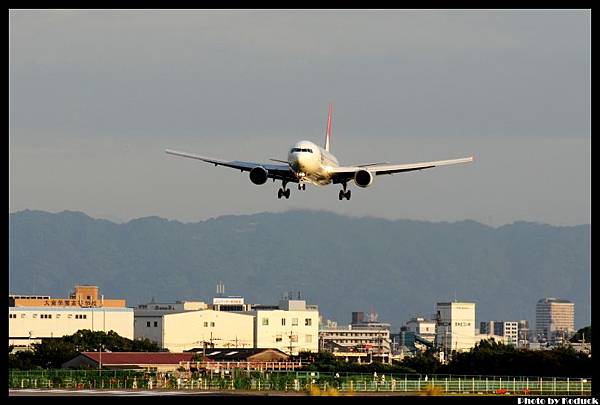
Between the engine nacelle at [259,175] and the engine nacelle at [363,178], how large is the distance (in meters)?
7.10

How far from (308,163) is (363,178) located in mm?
6416

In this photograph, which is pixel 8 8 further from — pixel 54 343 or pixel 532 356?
pixel 54 343

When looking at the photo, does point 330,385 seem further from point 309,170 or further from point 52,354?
point 52,354

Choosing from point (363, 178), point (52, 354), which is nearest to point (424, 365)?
point (52, 354)

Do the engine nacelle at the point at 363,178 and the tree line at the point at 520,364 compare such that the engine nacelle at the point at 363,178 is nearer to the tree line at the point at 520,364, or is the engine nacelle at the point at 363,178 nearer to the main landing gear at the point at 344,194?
the main landing gear at the point at 344,194

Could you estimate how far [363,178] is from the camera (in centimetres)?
11931

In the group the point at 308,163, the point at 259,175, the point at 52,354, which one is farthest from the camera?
the point at 52,354

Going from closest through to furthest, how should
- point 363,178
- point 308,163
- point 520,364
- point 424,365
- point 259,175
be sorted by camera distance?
1. point 308,163
2. point 259,175
3. point 363,178
4. point 520,364
5. point 424,365

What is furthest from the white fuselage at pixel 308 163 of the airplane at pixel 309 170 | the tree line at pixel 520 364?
the tree line at pixel 520 364

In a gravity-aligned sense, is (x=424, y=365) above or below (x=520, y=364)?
below

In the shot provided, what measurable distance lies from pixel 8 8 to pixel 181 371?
90.4 m

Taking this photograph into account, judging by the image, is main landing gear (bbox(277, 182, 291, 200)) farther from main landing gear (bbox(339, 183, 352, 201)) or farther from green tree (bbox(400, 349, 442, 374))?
green tree (bbox(400, 349, 442, 374))

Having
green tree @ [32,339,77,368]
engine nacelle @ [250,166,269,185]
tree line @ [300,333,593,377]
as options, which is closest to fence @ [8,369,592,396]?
tree line @ [300,333,593,377]
